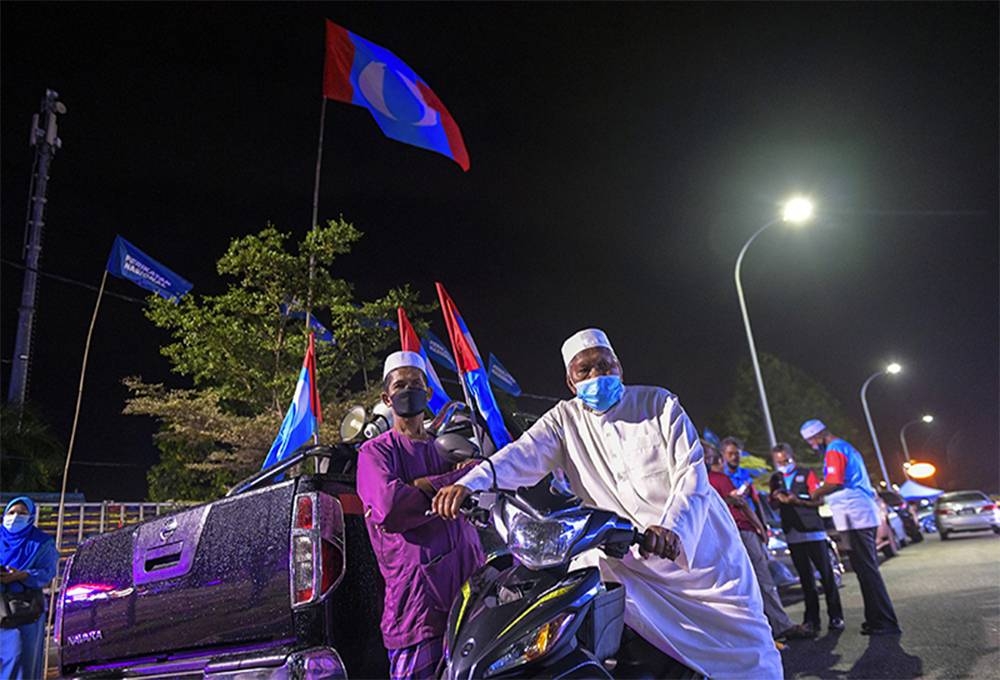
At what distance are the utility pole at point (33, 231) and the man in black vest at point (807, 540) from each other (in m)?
10.8

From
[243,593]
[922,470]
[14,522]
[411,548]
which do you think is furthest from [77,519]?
[922,470]

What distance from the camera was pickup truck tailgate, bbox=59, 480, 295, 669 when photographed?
119 inches

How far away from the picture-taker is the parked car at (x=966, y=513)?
17.8 meters

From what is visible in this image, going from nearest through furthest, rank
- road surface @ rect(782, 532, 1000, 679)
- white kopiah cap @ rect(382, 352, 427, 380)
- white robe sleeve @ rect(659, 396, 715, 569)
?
white robe sleeve @ rect(659, 396, 715, 569) < white kopiah cap @ rect(382, 352, 427, 380) < road surface @ rect(782, 532, 1000, 679)

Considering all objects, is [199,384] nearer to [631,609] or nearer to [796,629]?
[796,629]

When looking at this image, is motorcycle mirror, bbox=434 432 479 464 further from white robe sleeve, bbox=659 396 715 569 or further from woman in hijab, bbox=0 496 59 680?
woman in hijab, bbox=0 496 59 680

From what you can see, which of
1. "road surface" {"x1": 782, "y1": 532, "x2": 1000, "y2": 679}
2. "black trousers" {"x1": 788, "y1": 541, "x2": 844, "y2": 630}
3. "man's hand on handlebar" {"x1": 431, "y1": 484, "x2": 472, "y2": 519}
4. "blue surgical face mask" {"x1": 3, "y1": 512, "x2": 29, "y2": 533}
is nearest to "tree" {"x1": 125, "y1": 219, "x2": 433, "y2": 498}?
"blue surgical face mask" {"x1": 3, "y1": 512, "x2": 29, "y2": 533}

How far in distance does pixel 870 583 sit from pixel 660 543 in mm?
4759

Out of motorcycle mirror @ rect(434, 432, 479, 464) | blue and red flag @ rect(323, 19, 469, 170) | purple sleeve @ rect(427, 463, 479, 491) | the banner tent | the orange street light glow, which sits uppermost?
blue and red flag @ rect(323, 19, 469, 170)

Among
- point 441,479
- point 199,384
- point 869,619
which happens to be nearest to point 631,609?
point 441,479

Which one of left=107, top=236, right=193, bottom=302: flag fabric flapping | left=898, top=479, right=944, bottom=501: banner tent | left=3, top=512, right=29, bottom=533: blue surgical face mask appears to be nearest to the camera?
left=3, top=512, right=29, bottom=533: blue surgical face mask

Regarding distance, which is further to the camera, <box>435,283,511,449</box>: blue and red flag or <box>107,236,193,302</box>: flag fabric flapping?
<box>107,236,193,302</box>: flag fabric flapping

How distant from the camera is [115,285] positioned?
A: 9.48 m

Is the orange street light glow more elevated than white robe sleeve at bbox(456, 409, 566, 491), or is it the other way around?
white robe sleeve at bbox(456, 409, 566, 491)
